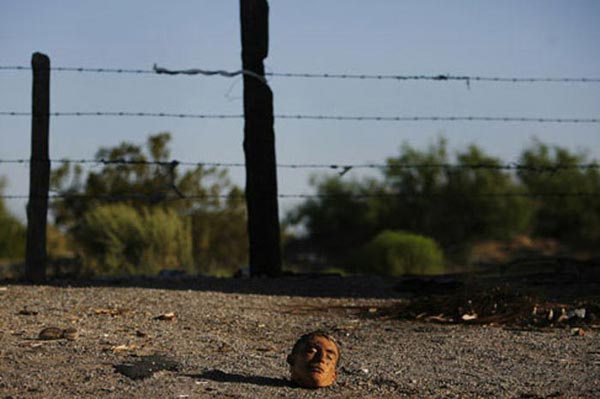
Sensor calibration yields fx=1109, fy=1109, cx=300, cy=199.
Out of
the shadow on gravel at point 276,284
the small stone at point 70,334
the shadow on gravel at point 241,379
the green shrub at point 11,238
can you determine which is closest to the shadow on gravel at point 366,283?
the shadow on gravel at point 276,284

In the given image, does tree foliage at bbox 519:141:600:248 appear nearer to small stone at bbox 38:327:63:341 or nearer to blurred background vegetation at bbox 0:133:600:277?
blurred background vegetation at bbox 0:133:600:277

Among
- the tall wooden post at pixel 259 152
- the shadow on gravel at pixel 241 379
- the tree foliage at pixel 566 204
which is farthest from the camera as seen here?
the tree foliage at pixel 566 204

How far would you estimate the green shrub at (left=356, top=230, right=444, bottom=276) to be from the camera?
19594 mm

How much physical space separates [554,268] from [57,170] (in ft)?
46.5

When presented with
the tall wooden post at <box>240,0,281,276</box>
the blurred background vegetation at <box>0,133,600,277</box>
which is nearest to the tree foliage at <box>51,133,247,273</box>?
the blurred background vegetation at <box>0,133,600,277</box>

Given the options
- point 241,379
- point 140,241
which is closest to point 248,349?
point 241,379

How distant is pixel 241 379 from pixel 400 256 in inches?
538

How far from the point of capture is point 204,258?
23.1 meters

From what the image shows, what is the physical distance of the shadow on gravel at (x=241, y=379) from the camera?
20.5ft

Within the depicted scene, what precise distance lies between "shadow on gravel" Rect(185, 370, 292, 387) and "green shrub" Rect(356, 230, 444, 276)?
42.8 ft

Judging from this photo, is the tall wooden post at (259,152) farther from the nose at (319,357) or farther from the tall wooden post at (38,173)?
the nose at (319,357)

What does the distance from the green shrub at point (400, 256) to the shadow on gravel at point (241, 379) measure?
13.1 metres

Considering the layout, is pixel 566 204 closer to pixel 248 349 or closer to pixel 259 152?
pixel 259 152

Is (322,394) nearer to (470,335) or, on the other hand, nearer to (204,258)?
(470,335)
